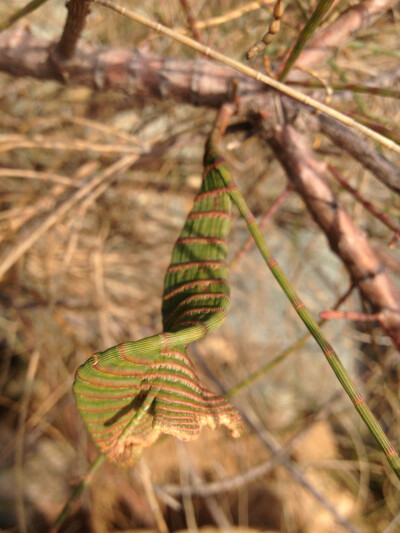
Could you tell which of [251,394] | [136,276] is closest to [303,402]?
[251,394]

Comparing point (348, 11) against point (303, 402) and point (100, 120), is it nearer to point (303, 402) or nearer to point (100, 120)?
point (100, 120)

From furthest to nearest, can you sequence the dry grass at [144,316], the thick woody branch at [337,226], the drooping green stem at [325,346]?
the dry grass at [144,316]
the thick woody branch at [337,226]
the drooping green stem at [325,346]

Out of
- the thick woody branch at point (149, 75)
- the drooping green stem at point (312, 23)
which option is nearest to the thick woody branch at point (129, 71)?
the thick woody branch at point (149, 75)

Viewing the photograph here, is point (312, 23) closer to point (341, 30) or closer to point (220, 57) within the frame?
point (220, 57)

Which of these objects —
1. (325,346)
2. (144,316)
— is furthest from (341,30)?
(144,316)

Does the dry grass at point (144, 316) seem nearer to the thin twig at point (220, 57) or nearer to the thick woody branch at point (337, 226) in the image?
the thick woody branch at point (337, 226)

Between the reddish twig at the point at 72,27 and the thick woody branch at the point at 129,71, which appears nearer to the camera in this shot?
the reddish twig at the point at 72,27
